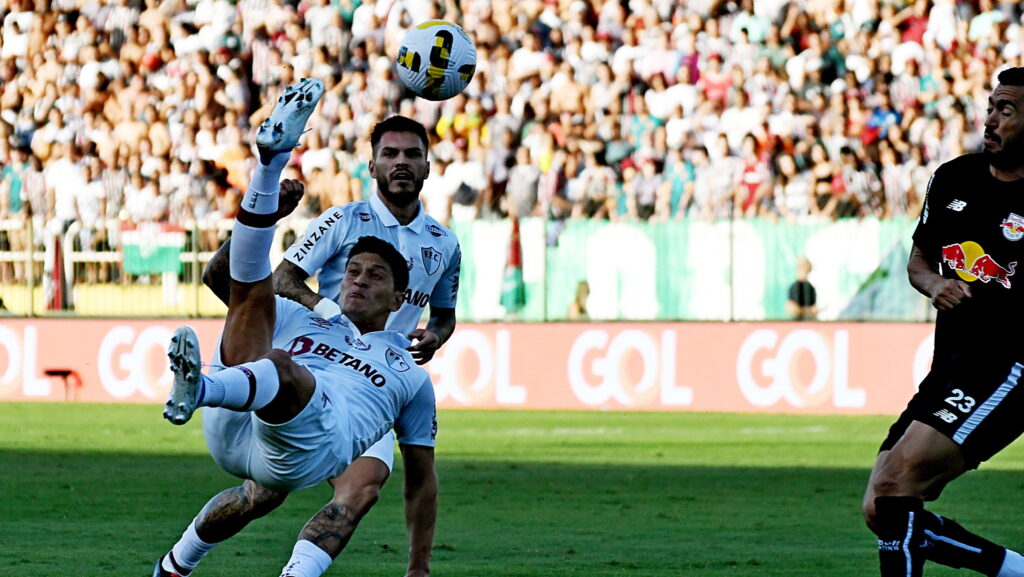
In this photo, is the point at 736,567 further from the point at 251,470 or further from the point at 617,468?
the point at 617,468

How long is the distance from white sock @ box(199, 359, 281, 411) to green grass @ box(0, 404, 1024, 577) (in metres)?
2.41

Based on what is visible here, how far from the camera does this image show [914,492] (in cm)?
698

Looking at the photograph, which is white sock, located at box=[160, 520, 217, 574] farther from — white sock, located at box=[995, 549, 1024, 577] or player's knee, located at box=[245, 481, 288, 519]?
white sock, located at box=[995, 549, 1024, 577]

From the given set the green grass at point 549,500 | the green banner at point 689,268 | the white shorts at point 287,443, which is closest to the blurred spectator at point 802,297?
the green banner at point 689,268

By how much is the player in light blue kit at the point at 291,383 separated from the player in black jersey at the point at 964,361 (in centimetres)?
208

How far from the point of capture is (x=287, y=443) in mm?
6957

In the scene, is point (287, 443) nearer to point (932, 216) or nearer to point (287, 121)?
point (287, 121)

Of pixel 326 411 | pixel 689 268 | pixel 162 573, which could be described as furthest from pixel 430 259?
pixel 689 268

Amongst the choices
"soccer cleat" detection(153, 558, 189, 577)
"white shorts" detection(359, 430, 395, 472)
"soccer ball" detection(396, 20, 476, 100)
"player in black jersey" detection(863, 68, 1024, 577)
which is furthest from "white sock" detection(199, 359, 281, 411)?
"soccer ball" detection(396, 20, 476, 100)

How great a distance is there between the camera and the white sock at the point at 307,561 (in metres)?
7.27

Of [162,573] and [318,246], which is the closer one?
[162,573]

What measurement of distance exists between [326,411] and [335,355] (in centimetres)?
49

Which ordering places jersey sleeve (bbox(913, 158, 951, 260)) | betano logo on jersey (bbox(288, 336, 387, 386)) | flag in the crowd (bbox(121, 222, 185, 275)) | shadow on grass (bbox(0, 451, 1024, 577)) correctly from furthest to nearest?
flag in the crowd (bbox(121, 222, 185, 275)) → shadow on grass (bbox(0, 451, 1024, 577)) → betano logo on jersey (bbox(288, 336, 387, 386)) → jersey sleeve (bbox(913, 158, 951, 260))

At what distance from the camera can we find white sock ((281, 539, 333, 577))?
7266mm
